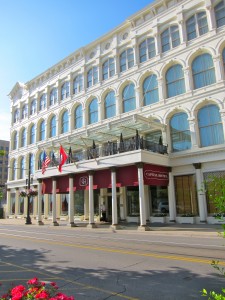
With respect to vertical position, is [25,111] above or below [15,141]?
above

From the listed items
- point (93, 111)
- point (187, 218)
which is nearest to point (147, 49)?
point (93, 111)

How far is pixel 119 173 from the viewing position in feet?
73.2

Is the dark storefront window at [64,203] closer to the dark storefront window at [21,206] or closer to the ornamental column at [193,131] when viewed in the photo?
the dark storefront window at [21,206]

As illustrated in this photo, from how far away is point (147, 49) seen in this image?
89.6 ft

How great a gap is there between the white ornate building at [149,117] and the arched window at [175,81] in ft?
0.32

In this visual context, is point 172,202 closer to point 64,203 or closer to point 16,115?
point 64,203

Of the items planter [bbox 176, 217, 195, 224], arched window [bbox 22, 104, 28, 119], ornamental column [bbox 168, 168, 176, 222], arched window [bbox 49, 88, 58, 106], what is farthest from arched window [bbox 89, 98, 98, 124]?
arched window [bbox 22, 104, 28, 119]

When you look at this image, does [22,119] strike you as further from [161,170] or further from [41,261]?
[41,261]

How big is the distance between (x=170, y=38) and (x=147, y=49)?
2.59 metres

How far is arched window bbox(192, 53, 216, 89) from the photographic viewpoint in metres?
22.4

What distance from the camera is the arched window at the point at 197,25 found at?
23.7m

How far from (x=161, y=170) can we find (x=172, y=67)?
987 centimetres

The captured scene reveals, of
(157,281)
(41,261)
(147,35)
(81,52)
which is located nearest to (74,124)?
(81,52)

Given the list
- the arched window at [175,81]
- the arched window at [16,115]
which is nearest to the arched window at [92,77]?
the arched window at [175,81]
